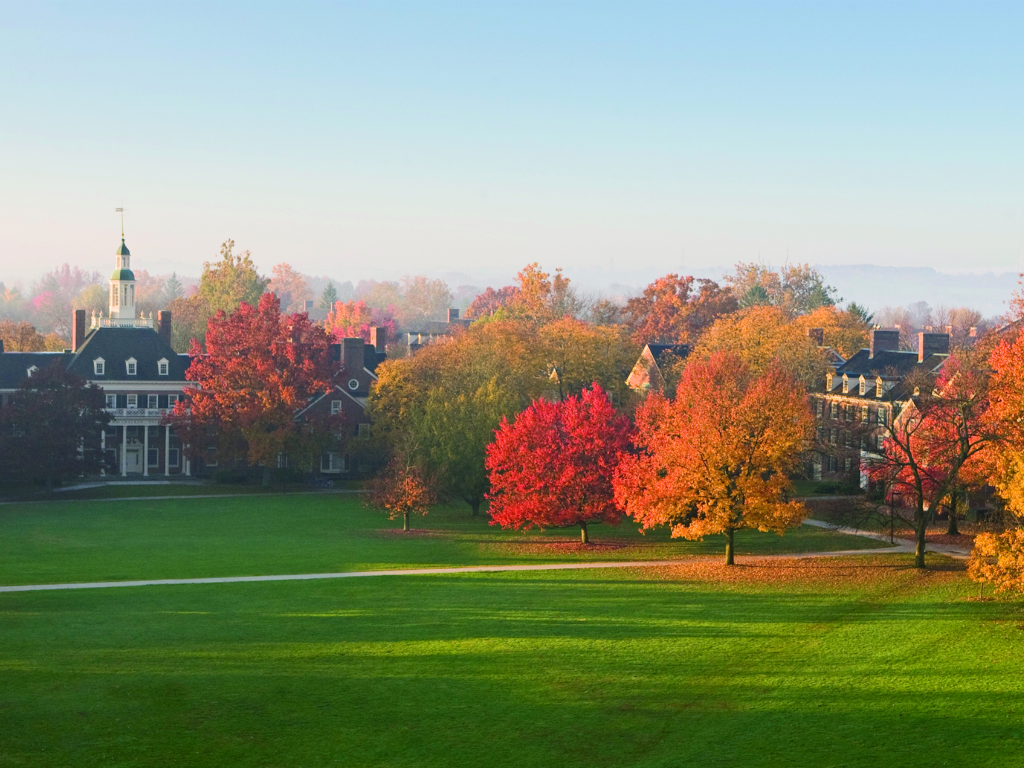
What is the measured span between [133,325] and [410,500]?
127ft

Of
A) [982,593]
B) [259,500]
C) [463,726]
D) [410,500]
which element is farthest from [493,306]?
[463,726]

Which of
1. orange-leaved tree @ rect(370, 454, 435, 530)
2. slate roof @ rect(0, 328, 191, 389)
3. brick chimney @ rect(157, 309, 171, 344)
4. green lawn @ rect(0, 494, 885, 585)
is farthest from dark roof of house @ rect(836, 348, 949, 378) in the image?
brick chimney @ rect(157, 309, 171, 344)

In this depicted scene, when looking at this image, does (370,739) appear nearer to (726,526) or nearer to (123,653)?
(123,653)

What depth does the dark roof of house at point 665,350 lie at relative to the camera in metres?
80.7

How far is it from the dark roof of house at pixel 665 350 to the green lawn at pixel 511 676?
45.9 meters

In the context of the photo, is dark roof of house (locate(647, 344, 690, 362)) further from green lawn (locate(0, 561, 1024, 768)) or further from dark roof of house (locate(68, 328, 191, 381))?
green lawn (locate(0, 561, 1024, 768))

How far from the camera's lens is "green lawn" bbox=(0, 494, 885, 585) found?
3934 centimetres

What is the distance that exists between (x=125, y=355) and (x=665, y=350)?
39.4m

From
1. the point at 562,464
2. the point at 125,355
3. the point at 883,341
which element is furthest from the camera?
the point at 125,355

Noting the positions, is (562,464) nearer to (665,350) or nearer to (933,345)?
(933,345)

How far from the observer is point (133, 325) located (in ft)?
260

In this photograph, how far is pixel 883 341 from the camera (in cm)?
7369

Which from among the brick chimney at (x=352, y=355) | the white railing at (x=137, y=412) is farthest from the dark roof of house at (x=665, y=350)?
the white railing at (x=137, y=412)

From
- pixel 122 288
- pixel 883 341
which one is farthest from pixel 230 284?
pixel 883 341
